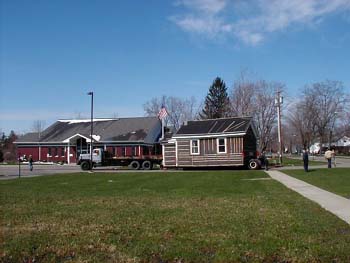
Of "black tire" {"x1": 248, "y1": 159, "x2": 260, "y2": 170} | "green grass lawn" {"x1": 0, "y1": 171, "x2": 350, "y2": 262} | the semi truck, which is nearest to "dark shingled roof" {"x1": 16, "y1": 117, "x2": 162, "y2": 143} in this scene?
the semi truck

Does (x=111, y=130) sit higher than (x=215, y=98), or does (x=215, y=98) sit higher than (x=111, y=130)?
(x=215, y=98)

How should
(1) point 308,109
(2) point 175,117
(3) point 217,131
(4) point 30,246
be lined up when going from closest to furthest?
(4) point 30,246, (3) point 217,131, (2) point 175,117, (1) point 308,109

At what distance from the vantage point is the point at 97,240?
7.91m

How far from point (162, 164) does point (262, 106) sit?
87.1 ft

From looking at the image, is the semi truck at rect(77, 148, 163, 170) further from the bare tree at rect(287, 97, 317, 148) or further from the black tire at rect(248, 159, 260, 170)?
the bare tree at rect(287, 97, 317, 148)

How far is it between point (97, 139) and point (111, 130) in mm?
3914

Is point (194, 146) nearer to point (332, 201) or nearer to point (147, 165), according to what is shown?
point (147, 165)

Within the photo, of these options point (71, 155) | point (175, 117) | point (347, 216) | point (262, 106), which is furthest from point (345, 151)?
point (347, 216)

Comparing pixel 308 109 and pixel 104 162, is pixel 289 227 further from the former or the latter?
pixel 308 109

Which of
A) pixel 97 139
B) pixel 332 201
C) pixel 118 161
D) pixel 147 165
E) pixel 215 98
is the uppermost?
pixel 215 98

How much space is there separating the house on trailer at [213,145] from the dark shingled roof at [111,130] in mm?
20000

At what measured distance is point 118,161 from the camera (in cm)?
4741

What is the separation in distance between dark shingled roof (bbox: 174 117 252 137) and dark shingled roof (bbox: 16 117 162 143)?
788 inches

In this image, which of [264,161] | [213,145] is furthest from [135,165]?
[264,161]
